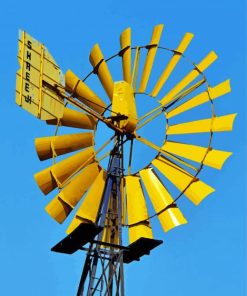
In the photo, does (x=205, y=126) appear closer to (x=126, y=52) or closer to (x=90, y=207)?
(x=126, y=52)

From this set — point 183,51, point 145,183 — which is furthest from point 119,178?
point 183,51

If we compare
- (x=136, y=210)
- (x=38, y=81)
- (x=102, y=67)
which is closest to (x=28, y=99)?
(x=38, y=81)

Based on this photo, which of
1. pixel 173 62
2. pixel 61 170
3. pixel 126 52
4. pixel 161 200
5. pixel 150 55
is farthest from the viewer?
pixel 126 52

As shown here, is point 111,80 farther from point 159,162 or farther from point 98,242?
point 98,242

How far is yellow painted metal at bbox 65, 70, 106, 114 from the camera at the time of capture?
59.9 ft

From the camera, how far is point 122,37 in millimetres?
18812

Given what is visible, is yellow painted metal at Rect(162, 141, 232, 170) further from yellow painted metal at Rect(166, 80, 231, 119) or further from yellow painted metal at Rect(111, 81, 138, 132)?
yellow painted metal at Rect(111, 81, 138, 132)

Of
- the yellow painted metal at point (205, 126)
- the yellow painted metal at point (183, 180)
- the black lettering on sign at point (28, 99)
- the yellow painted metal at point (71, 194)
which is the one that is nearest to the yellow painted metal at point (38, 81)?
the black lettering on sign at point (28, 99)

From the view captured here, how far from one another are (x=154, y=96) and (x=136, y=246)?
133 inches

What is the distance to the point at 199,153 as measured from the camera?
56.3 feet

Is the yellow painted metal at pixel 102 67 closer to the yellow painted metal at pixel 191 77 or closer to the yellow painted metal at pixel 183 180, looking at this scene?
the yellow painted metal at pixel 191 77

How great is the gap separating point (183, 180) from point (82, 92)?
308 cm

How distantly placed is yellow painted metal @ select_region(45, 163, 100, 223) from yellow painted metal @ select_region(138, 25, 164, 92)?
209cm

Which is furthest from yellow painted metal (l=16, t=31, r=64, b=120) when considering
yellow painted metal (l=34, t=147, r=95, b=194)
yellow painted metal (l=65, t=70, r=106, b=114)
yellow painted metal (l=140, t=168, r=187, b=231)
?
yellow painted metal (l=140, t=168, r=187, b=231)
